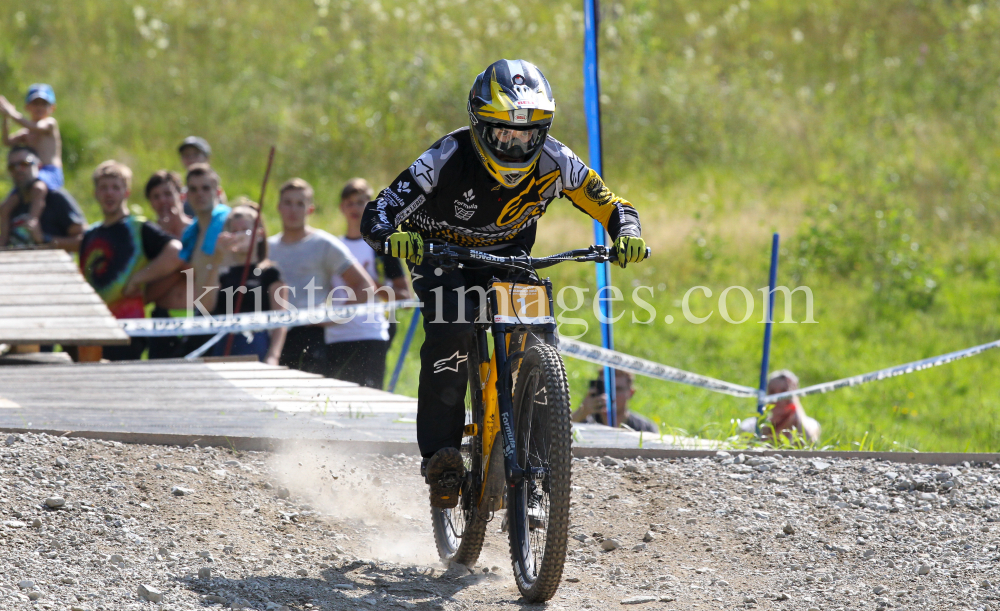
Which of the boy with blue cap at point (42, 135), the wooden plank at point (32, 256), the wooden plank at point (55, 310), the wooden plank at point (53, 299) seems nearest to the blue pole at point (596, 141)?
the wooden plank at point (55, 310)

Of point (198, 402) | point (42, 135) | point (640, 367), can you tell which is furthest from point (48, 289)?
point (640, 367)

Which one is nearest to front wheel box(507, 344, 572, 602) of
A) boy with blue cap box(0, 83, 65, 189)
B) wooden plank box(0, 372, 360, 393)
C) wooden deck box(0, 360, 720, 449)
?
wooden deck box(0, 360, 720, 449)

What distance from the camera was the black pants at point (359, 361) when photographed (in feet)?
25.4

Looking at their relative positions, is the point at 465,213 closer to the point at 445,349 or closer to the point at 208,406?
the point at 445,349

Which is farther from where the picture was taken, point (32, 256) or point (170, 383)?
point (32, 256)

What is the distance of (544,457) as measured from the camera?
3857 mm

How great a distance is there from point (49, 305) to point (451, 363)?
15.5 feet

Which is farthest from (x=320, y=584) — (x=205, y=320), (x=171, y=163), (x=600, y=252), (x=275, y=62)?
(x=275, y=62)

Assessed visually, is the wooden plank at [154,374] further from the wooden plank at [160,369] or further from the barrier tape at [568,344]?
the barrier tape at [568,344]

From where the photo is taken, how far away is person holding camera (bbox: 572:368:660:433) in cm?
762

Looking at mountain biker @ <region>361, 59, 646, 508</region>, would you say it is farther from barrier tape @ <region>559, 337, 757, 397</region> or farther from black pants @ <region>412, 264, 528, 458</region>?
barrier tape @ <region>559, 337, 757, 397</region>

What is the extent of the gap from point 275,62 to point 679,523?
60.6 feet

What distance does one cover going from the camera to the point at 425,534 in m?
5.19

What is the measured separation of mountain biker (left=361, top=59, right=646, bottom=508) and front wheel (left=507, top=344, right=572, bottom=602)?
0.44 meters
